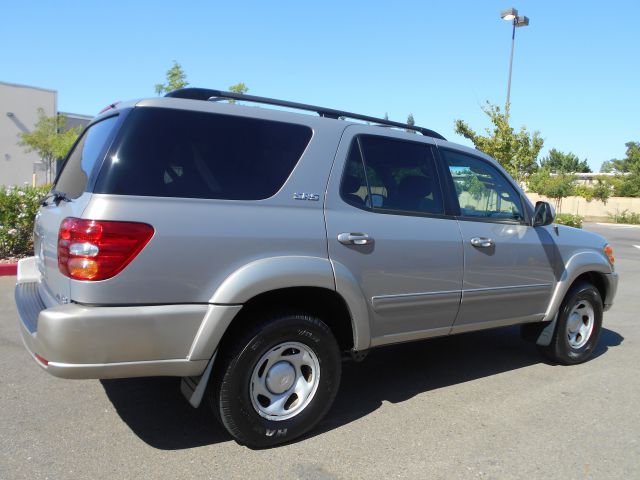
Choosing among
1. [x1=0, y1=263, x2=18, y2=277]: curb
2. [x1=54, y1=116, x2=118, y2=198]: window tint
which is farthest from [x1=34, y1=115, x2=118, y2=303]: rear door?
[x1=0, y1=263, x2=18, y2=277]: curb

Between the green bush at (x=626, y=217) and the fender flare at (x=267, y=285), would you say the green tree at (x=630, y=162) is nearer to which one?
the green bush at (x=626, y=217)

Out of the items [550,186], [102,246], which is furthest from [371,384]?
[550,186]

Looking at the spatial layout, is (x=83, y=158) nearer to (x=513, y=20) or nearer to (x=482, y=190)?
(x=482, y=190)

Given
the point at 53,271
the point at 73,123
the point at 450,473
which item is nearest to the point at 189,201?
the point at 53,271

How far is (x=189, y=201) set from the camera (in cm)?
286

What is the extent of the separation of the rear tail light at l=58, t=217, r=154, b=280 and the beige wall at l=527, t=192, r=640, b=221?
4436 cm

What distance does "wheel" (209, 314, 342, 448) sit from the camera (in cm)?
304

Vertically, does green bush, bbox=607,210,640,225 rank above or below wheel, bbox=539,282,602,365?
above

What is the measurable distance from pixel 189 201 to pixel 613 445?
303 cm

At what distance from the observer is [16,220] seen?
855 cm

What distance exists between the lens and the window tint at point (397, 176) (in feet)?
11.9

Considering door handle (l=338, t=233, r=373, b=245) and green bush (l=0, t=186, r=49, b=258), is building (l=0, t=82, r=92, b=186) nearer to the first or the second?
green bush (l=0, t=186, r=49, b=258)

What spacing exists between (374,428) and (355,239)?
4.19 ft

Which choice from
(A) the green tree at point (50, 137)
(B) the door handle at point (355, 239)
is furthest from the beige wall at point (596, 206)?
(B) the door handle at point (355, 239)
